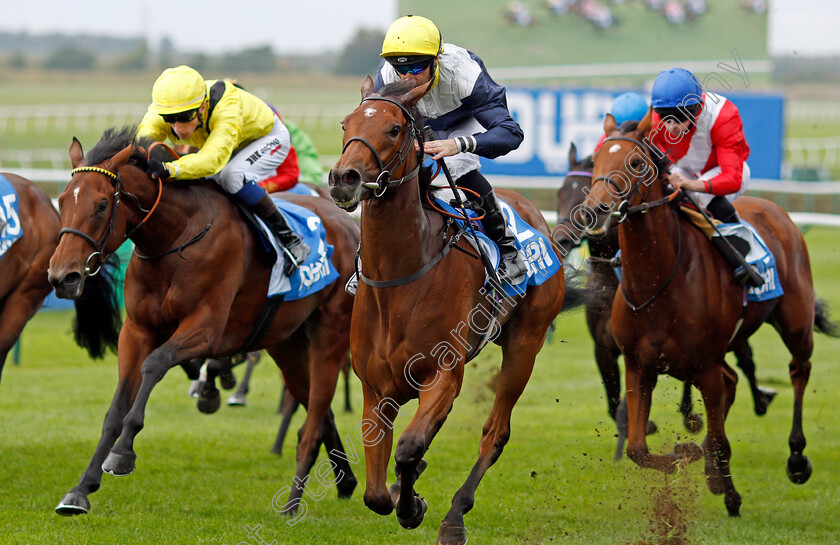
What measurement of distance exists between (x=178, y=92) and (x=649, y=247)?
2.44m

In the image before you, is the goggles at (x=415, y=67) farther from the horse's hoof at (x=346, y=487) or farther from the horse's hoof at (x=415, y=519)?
the horse's hoof at (x=346, y=487)

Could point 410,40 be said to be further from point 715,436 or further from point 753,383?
point 753,383

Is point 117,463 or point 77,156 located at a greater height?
point 77,156

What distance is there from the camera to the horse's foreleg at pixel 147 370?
4.44m

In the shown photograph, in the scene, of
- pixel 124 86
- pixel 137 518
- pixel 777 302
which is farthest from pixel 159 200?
pixel 124 86

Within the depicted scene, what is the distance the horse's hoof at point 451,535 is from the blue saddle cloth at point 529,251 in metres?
1.03

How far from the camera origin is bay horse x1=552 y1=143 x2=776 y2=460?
5.83 m

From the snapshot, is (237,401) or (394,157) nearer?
(394,157)

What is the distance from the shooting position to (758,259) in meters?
5.56

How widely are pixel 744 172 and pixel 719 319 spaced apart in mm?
924

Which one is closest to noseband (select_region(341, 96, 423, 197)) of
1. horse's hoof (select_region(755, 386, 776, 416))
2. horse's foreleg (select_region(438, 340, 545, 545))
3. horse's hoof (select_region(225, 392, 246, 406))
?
horse's foreleg (select_region(438, 340, 545, 545))

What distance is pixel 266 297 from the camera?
216 inches

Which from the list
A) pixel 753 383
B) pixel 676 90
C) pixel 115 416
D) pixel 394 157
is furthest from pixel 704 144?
pixel 115 416

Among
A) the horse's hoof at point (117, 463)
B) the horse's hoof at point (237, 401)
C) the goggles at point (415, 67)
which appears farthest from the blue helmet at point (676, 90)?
the horse's hoof at point (237, 401)
